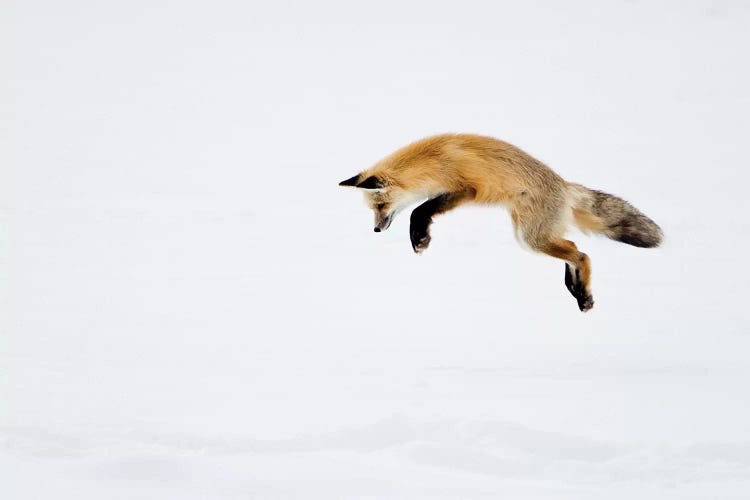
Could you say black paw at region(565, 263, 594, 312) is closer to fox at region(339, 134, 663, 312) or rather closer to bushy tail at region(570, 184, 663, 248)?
fox at region(339, 134, 663, 312)

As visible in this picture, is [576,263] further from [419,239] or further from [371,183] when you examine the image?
[371,183]

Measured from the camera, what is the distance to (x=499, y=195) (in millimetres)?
6445

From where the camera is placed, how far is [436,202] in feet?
20.8

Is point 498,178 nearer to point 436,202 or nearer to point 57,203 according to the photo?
point 436,202

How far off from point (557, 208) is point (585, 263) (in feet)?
1.30

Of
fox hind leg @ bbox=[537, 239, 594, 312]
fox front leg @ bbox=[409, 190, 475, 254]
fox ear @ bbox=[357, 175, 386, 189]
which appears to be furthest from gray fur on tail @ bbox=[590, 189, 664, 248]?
fox ear @ bbox=[357, 175, 386, 189]

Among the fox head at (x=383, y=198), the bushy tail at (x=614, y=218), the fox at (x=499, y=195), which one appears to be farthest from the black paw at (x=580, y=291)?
the fox head at (x=383, y=198)

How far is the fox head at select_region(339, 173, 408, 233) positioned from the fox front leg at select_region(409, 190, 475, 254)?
0.26 meters

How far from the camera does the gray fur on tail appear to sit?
21.8 feet

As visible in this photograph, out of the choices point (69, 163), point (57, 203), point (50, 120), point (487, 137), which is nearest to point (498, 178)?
point (487, 137)

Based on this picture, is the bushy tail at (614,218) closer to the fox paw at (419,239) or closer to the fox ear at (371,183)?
the fox paw at (419,239)

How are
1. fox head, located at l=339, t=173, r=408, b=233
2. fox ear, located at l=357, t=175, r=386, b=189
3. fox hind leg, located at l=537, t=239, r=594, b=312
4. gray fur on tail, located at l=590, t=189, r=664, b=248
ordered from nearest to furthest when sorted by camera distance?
fox ear, located at l=357, t=175, r=386, b=189 → fox head, located at l=339, t=173, r=408, b=233 → fox hind leg, located at l=537, t=239, r=594, b=312 → gray fur on tail, located at l=590, t=189, r=664, b=248

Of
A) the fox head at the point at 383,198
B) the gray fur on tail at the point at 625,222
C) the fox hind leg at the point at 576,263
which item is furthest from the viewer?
the gray fur on tail at the point at 625,222

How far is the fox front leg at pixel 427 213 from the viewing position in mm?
6188
